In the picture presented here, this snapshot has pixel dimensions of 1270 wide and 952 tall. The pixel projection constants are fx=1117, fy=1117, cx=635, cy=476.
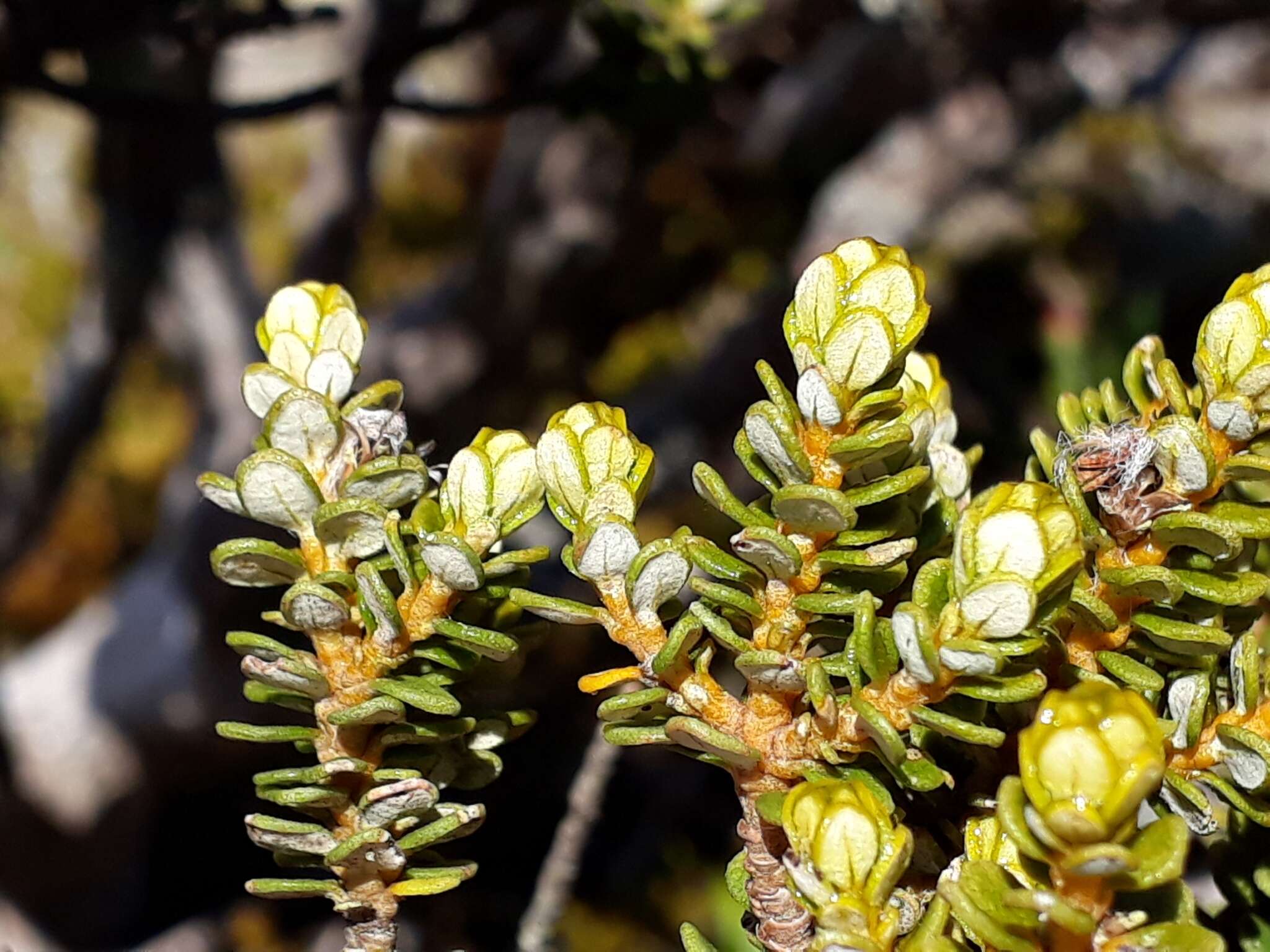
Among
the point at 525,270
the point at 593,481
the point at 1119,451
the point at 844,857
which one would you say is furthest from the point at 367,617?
the point at 525,270

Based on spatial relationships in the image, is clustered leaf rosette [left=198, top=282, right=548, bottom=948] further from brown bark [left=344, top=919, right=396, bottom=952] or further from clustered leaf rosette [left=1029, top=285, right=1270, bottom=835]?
clustered leaf rosette [left=1029, top=285, right=1270, bottom=835]

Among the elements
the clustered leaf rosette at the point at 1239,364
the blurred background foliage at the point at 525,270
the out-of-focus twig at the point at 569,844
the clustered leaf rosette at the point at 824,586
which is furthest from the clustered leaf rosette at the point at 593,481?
the blurred background foliage at the point at 525,270

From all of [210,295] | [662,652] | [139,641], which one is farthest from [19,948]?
[662,652]

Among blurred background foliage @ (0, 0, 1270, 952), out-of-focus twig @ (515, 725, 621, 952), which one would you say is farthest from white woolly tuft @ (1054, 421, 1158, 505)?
blurred background foliage @ (0, 0, 1270, 952)

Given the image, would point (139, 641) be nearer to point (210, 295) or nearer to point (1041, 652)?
point (210, 295)

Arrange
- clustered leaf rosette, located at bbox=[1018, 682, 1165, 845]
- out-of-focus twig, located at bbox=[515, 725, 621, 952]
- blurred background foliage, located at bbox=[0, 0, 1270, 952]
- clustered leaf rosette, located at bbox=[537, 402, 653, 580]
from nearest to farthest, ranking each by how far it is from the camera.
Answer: clustered leaf rosette, located at bbox=[1018, 682, 1165, 845] → clustered leaf rosette, located at bbox=[537, 402, 653, 580] → out-of-focus twig, located at bbox=[515, 725, 621, 952] → blurred background foliage, located at bbox=[0, 0, 1270, 952]

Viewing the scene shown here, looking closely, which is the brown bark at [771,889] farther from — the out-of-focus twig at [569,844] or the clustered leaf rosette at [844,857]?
the out-of-focus twig at [569,844]

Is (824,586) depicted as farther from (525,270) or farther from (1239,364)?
(525,270)
